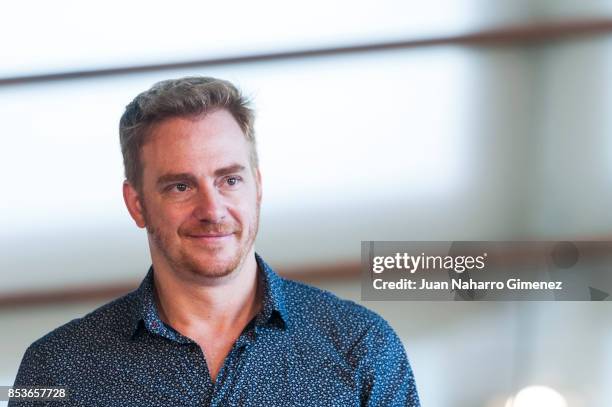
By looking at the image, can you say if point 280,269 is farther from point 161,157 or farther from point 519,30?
point 519,30

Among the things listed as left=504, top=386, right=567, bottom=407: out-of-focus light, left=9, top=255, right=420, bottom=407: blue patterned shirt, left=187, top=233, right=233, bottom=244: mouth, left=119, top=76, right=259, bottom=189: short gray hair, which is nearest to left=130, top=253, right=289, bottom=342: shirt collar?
left=9, top=255, right=420, bottom=407: blue patterned shirt

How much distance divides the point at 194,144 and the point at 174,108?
0.09m

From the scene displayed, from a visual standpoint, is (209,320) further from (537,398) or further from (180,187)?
(537,398)

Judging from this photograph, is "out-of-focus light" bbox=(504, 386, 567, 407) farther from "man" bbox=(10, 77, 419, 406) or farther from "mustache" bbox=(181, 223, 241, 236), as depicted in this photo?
"mustache" bbox=(181, 223, 241, 236)

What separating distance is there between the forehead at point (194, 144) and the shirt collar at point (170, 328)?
23 centimetres

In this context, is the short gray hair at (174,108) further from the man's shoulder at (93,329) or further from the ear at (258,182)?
the man's shoulder at (93,329)

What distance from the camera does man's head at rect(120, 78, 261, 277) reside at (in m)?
1.83

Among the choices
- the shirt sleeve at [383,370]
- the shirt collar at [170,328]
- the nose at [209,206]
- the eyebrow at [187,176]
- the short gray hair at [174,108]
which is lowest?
the shirt sleeve at [383,370]

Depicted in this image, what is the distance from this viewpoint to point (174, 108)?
1872 millimetres

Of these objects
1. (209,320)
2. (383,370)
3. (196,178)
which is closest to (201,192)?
(196,178)

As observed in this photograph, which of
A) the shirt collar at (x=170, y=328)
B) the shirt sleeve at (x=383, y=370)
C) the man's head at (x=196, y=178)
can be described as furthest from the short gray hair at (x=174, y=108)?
the shirt sleeve at (x=383, y=370)

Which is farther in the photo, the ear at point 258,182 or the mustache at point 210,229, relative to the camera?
the ear at point 258,182

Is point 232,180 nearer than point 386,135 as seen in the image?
Yes

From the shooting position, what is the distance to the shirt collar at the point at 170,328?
72.2 inches
